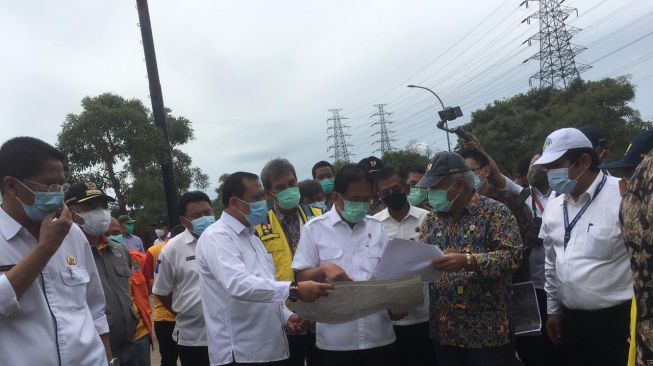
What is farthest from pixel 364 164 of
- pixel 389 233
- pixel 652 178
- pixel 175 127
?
pixel 175 127

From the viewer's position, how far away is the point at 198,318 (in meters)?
4.68

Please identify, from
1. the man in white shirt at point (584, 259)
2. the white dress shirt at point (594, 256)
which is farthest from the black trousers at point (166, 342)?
the white dress shirt at point (594, 256)

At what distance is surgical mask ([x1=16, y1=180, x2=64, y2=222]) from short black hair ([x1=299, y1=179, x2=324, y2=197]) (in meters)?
3.83

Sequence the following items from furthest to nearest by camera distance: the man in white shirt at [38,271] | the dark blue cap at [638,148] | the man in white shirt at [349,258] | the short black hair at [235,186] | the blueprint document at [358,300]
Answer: the short black hair at [235,186]
the man in white shirt at [349,258]
the blueprint document at [358,300]
the dark blue cap at [638,148]
the man in white shirt at [38,271]

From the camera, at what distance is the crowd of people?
2.48 meters

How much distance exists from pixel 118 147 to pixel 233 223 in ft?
52.3

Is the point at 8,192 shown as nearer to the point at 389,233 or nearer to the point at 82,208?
the point at 82,208

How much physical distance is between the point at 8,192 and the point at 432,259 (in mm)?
2207

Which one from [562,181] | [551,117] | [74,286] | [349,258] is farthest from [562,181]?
[551,117]

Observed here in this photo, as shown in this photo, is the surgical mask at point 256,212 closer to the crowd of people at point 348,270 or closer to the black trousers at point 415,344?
the crowd of people at point 348,270

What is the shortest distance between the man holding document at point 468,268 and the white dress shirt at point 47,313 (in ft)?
6.25

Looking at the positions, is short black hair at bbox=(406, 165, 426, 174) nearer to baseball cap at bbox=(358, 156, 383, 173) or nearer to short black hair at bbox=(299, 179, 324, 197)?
baseball cap at bbox=(358, 156, 383, 173)

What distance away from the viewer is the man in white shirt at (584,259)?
11.0ft

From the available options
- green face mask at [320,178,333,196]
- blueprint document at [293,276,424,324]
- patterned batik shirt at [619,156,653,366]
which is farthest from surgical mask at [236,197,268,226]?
green face mask at [320,178,333,196]
